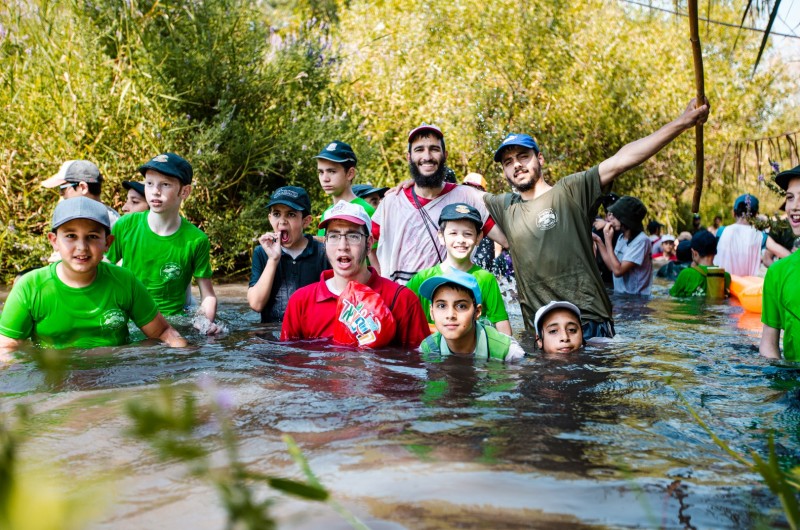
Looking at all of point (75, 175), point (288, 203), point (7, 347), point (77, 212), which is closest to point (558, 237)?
point (288, 203)

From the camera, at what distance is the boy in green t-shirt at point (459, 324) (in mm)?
5957

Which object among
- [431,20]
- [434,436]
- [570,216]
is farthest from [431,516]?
[431,20]

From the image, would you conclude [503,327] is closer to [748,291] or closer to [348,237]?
[348,237]

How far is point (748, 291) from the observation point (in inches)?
435

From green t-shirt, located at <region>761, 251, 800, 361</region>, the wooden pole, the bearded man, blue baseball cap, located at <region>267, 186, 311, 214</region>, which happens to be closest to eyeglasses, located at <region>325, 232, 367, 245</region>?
the bearded man

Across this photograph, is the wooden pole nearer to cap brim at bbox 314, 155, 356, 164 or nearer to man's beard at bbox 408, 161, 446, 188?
man's beard at bbox 408, 161, 446, 188

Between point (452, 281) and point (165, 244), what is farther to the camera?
point (165, 244)

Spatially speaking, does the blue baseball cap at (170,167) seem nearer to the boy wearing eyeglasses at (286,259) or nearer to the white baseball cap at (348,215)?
the boy wearing eyeglasses at (286,259)

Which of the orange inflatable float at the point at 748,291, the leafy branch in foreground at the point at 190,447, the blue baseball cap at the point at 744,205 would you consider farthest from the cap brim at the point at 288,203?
the blue baseball cap at the point at 744,205

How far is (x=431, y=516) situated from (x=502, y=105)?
18286 mm

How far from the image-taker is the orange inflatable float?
10.8 m

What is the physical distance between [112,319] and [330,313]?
1.55m

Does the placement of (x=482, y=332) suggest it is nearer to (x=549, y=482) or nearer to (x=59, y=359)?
(x=549, y=482)

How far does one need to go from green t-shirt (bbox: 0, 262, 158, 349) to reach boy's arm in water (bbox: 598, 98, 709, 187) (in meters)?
3.53
